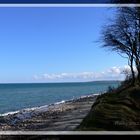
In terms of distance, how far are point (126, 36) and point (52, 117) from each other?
2.79m

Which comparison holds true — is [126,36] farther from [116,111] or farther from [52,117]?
[52,117]

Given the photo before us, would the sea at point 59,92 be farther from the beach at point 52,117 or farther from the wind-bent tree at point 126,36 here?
the wind-bent tree at point 126,36

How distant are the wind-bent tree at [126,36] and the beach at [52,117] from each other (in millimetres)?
820

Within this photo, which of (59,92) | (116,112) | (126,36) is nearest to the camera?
(116,112)

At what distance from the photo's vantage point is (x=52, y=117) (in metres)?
8.98

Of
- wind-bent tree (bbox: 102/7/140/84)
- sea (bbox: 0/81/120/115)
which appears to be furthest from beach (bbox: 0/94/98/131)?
wind-bent tree (bbox: 102/7/140/84)

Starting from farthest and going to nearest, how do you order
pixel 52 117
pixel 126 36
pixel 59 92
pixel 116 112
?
pixel 59 92
pixel 52 117
pixel 126 36
pixel 116 112

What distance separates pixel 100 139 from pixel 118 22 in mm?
1730

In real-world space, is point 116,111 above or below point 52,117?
above

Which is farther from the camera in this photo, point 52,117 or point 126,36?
point 52,117

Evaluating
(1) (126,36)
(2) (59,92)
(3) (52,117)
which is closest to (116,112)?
(1) (126,36)

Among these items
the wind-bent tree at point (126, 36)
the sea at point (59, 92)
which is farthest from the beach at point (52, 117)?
the wind-bent tree at point (126, 36)

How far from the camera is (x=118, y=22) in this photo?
6.71 meters

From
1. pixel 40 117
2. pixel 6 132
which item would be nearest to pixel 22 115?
pixel 40 117
